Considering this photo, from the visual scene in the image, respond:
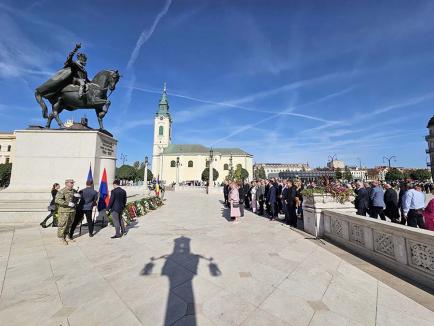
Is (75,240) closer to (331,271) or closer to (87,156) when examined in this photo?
(87,156)

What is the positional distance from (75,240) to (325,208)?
295 inches

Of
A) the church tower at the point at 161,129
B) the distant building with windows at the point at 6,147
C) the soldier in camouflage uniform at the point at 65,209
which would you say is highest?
the church tower at the point at 161,129

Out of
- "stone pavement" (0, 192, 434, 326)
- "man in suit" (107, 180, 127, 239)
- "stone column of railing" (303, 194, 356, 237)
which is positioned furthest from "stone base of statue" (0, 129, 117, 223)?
"stone column of railing" (303, 194, 356, 237)

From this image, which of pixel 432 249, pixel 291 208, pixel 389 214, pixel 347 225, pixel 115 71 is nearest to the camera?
pixel 432 249

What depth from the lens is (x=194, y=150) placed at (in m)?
87.4

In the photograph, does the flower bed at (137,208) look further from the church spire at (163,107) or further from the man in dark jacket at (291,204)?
the church spire at (163,107)

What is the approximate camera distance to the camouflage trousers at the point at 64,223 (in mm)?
5879

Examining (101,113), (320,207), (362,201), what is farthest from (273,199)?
(101,113)

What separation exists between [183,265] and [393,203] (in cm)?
781

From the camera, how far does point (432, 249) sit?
3.45 m

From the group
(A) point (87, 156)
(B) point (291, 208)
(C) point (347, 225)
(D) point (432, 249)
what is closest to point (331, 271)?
(D) point (432, 249)

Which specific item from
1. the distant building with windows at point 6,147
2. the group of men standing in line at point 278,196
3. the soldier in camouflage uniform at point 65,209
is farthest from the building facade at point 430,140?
the distant building with windows at point 6,147

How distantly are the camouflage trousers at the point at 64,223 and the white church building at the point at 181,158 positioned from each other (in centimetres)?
7372

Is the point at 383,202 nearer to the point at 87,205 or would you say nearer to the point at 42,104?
the point at 87,205
